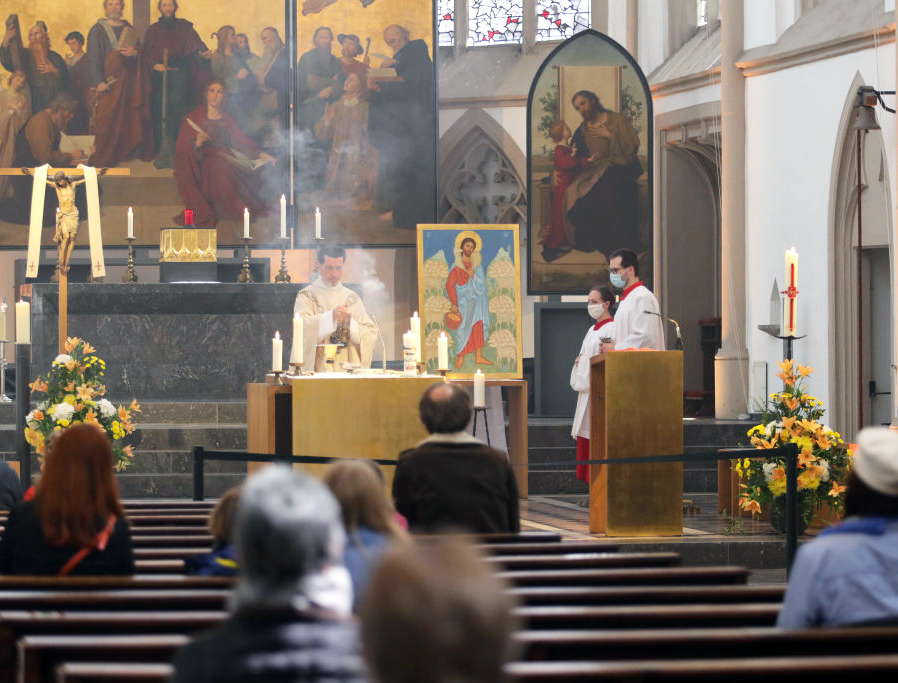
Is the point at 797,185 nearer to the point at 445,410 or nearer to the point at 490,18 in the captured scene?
the point at 490,18

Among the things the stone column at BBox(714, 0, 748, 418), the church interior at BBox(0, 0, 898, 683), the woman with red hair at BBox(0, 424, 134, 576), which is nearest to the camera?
the woman with red hair at BBox(0, 424, 134, 576)

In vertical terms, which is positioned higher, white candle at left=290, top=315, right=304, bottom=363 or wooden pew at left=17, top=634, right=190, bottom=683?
white candle at left=290, top=315, right=304, bottom=363

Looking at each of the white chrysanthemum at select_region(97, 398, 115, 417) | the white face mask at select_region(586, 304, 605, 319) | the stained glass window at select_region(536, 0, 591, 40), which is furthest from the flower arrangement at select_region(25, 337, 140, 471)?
the stained glass window at select_region(536, 0, 591, 40)

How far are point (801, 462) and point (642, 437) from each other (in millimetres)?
1112

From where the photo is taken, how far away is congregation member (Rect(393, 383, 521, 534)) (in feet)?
15.8

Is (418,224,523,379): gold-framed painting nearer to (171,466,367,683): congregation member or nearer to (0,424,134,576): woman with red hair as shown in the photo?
(0,424,134,576): woman with red hair

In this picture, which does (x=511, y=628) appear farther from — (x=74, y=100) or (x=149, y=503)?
(x=74, y=100)

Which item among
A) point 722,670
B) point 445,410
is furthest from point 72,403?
point 722,670

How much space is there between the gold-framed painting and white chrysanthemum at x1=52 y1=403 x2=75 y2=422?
11.7 ft

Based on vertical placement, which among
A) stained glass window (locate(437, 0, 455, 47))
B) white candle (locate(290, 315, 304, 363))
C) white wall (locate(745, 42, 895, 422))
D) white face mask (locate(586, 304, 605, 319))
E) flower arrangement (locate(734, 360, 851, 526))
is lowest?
flower arrangement (locate(734, 360, 851, 526))

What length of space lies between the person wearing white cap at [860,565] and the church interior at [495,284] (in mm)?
29

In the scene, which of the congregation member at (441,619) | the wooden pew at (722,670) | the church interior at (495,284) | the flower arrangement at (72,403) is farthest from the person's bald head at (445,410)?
the flower arrangement at (72,403)

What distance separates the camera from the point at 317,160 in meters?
17.6

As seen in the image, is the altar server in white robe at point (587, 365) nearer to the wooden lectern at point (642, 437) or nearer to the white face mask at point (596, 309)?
the white face mask at point (596, 309)
